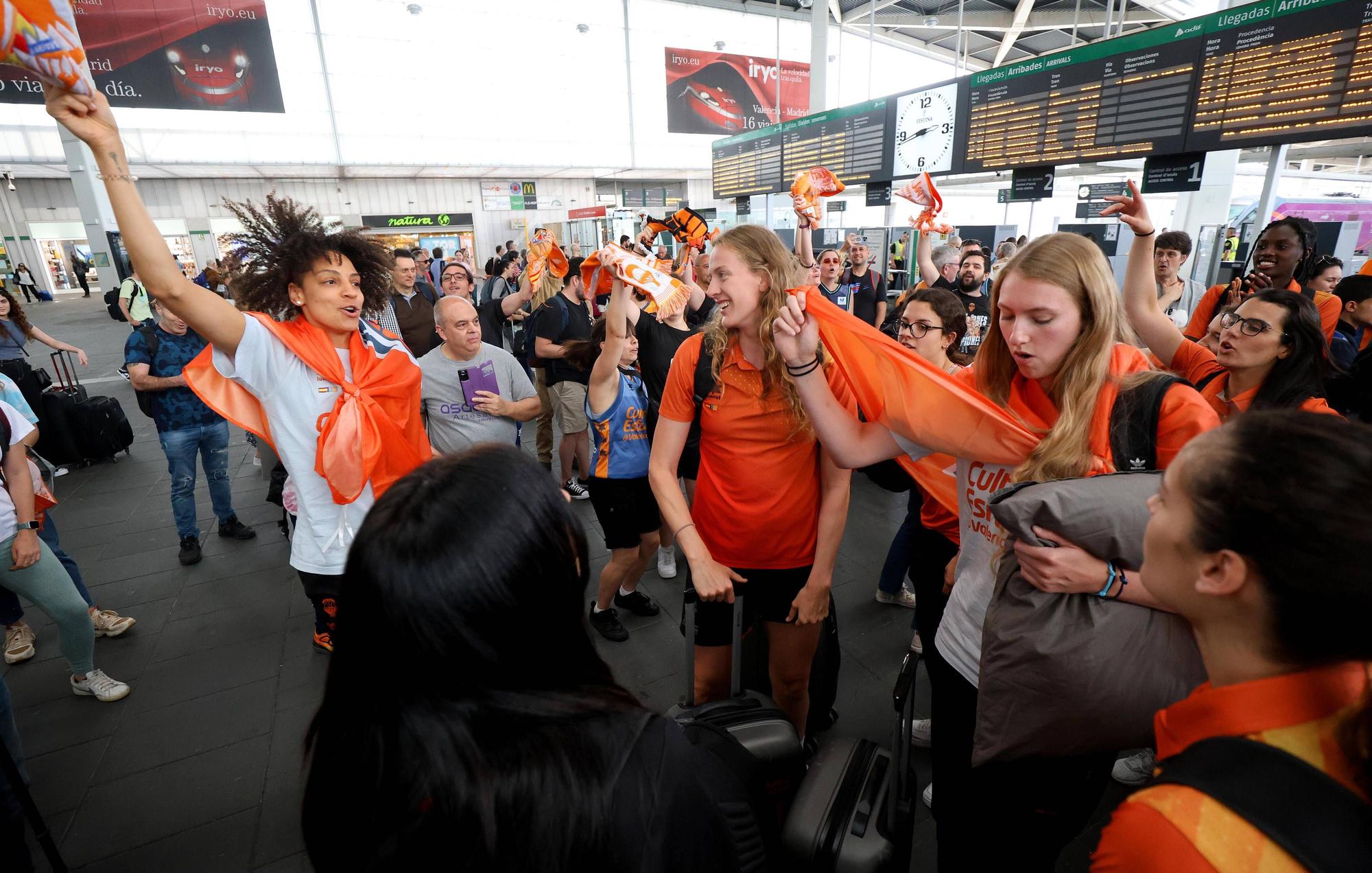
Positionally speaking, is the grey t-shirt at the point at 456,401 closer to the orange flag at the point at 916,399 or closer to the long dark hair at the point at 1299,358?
the orange flag at the point at 916,399

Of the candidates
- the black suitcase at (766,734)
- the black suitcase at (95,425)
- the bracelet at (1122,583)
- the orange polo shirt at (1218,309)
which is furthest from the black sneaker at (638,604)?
the black suitcase at (95,425)

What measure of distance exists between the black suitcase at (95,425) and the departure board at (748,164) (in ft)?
29.4

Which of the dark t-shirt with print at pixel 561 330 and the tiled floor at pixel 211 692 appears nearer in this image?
the tiled floor at pixel 211 692

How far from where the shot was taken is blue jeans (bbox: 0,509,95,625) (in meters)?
2.66

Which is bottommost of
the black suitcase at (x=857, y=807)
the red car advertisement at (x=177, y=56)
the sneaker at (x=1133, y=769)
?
the sneaker at (x=1133, y=769)

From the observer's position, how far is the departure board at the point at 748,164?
9773 mm

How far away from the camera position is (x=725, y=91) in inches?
746

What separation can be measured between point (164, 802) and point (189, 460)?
2614 mm

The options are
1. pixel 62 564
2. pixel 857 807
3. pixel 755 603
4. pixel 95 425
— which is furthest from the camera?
pixel 95 425

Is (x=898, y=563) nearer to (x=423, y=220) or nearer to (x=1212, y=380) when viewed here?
(x=1212, y=380)

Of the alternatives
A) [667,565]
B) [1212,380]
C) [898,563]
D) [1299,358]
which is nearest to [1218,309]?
[1212,380]

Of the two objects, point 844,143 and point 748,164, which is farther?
point 748,164

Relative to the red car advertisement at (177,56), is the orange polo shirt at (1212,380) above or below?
below

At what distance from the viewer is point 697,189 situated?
22141 millimetres
